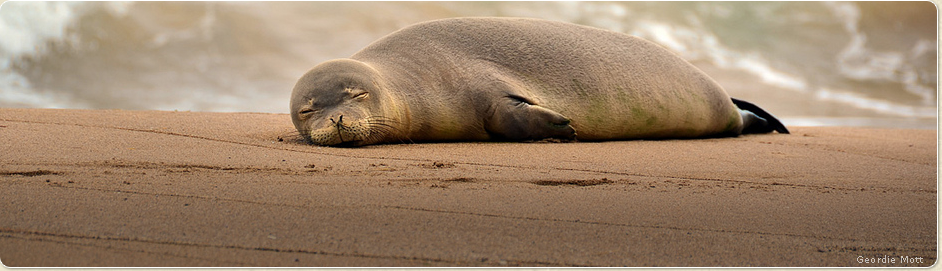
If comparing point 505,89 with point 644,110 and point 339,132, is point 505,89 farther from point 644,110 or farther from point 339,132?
point 339,132

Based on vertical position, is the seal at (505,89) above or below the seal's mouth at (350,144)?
above

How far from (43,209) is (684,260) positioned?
2247 millimetres

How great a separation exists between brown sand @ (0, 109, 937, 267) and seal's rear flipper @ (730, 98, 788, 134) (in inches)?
105

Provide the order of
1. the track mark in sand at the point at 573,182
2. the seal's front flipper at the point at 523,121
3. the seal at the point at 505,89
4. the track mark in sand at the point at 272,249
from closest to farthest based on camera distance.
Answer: the track mark in sand at the point at 272,249 → the track mark in sand at the point at 573,182 → the seal at the point at 505,89 → the seal's front flipper at the point at 523,121

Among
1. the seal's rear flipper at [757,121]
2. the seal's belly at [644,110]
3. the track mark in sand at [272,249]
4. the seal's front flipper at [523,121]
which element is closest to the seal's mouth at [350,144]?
the seal's front flipper at [523,121]

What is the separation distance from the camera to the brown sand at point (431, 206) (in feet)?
7.47

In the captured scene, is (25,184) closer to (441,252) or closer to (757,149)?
(441,252)

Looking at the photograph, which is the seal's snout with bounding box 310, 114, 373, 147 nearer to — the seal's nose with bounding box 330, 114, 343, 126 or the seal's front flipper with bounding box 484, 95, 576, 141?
the seal's nose with bounding box 330, 114, 343, 126

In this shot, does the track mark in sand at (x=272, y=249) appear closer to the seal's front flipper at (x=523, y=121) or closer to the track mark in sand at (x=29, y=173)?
the track mark in sand at (x=29, y=173)

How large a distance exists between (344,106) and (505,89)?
1365mm

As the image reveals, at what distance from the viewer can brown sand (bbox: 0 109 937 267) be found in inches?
89.7

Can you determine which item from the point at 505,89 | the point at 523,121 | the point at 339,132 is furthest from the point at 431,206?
the point at 505,89

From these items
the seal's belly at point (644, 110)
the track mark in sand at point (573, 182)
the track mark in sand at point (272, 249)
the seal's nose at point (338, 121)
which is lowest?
the track mark in sand at point (272, 249)

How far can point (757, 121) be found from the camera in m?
7.55
